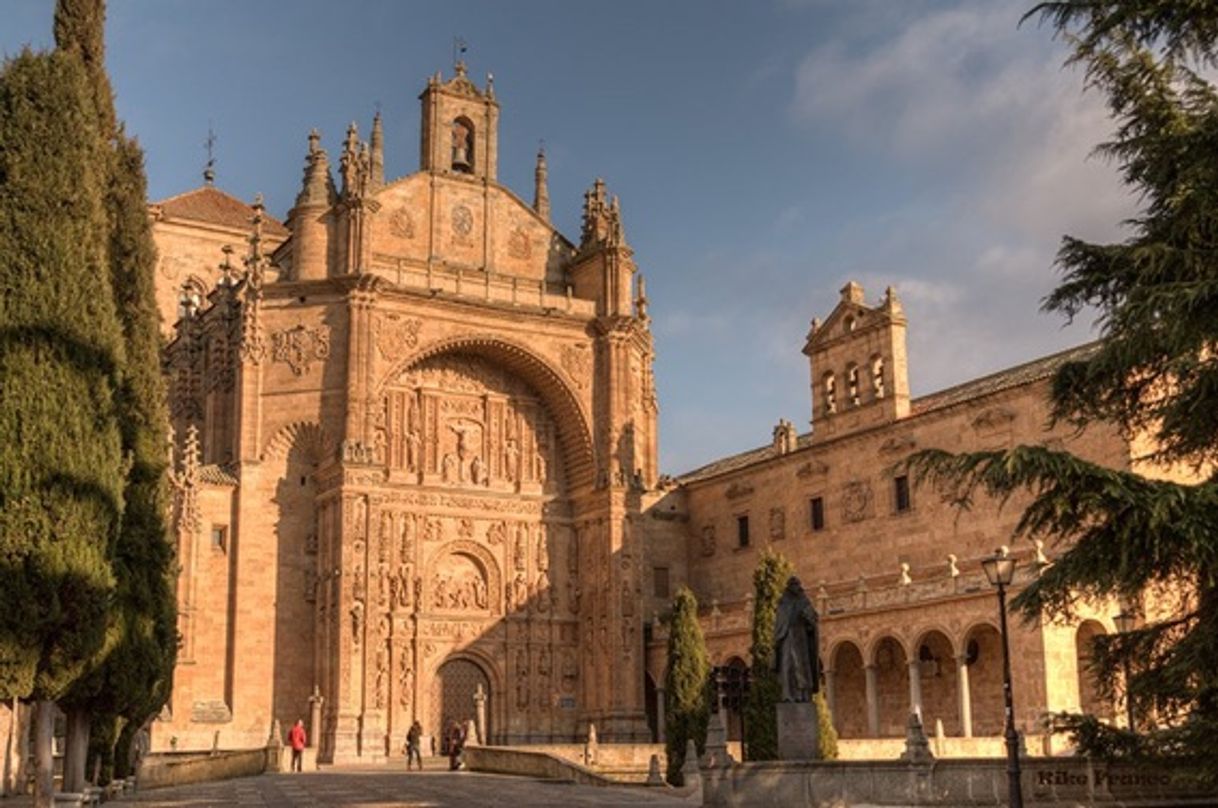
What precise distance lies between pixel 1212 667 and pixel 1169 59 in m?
6.05

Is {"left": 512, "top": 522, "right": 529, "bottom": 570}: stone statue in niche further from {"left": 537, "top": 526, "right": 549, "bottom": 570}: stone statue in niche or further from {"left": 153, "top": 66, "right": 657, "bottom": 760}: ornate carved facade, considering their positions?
{"left": 537, "top": 526, "right": 549, "bottom": 570}: stone statue in niche

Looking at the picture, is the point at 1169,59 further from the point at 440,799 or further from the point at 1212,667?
the point at 440,799

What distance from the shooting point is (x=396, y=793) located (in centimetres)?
2312

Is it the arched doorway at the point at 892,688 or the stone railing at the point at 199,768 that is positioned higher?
the arched doorway at the point at 892,688

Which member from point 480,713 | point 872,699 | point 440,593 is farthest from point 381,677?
point 872,699

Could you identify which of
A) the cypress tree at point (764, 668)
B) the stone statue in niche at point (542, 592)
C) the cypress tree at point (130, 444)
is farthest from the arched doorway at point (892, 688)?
the cypress tree at point (130, 444)

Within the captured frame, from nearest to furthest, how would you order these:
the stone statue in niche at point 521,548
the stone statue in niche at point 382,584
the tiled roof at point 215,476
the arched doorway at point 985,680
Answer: the arched doorway at point 985,680 < the tiled roof at point 215,476 < the stone statue in niche at point 382,584 < the stone statue in niche at point 521,548

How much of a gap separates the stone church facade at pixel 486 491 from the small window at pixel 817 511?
0.13 m

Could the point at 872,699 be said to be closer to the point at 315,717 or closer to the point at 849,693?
the point at 849,693

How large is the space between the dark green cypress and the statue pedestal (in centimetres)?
925

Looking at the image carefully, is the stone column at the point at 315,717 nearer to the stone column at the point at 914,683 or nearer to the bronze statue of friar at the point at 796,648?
the stone column at the point at 914,683

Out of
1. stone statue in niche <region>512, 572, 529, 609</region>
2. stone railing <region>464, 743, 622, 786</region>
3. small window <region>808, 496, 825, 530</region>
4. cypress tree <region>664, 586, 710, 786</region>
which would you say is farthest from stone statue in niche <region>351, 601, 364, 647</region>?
small window <region>808, 496, 825, 530</region>

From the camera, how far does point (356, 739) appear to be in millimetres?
37312

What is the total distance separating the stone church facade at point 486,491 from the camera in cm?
3703
